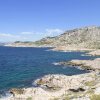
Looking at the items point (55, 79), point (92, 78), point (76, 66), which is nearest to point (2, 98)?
point (55, 79)

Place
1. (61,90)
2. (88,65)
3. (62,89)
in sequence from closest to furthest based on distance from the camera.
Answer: (61,90) < (62,89) < (88,65)

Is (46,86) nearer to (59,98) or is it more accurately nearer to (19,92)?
(19,92)

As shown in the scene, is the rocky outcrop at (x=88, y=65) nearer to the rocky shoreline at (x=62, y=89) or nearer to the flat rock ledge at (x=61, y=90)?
the rocky shoreline at (x=62, y=89)

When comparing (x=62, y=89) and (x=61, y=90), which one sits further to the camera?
(x=62, y=89)

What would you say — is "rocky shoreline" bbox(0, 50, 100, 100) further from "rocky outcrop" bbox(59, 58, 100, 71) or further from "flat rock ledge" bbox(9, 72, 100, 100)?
"rocky outcrop" bbox(59, 58, 100, 71)

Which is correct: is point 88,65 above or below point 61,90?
above

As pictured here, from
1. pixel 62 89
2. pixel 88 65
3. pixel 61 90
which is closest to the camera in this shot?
pixel 61 90

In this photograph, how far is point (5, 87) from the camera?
7912 centimetres

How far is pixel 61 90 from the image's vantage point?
68.5 m

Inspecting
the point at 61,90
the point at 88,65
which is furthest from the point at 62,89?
the point at 88,65

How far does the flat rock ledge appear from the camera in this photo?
5834cm

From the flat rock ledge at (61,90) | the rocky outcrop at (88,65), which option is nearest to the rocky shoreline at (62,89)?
the flat rock ledge at (61,90)

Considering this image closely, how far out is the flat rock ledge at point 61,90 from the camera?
191 ft

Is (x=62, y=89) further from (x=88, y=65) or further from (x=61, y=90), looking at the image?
(x=88, y=65)
